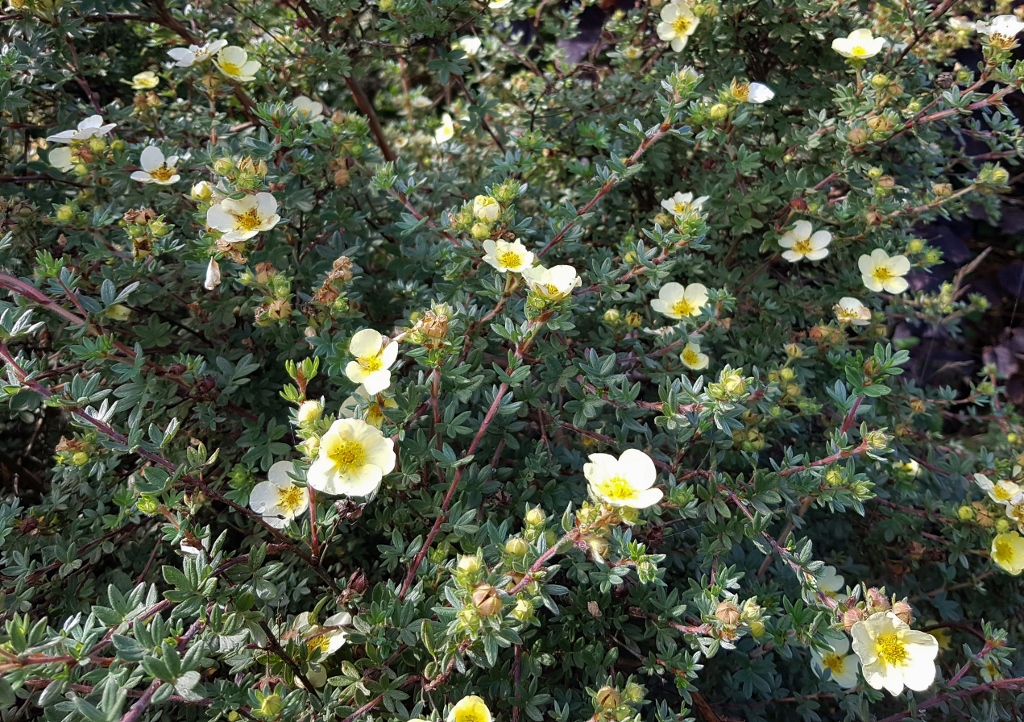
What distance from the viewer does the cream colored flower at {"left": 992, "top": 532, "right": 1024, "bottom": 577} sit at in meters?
1.53

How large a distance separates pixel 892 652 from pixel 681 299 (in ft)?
2.83

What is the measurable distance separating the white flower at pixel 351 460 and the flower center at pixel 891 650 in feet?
2.82

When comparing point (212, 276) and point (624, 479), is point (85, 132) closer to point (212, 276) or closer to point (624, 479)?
point (212, 276)

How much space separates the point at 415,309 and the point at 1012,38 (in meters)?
1.50

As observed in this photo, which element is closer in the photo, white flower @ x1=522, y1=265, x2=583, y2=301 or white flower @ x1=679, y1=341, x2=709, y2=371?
white flower @ x1=522, y1=265, x2=583, y2=301

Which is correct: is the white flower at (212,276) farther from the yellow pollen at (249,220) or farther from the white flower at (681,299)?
the white flower at (681,299)

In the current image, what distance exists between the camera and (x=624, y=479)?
3.81ft

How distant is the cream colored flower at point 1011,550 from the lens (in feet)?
5.02

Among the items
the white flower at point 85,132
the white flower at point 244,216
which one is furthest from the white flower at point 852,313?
the white flower at point 85,132

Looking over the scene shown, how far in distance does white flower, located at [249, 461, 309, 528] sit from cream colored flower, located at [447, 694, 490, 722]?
49cm

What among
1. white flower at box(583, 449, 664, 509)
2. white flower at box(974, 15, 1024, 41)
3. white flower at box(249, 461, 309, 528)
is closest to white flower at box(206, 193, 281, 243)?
white flower at box(249, 461, 309, 528)

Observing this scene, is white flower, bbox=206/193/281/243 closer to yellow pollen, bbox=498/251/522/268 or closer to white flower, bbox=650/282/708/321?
yellow pollen, bbox=498/251/522/268

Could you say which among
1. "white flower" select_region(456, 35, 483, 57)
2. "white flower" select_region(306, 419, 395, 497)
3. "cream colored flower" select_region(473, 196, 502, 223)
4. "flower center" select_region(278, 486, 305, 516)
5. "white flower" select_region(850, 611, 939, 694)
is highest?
"cream colored flower" select_region(473, 196, 502, 223)

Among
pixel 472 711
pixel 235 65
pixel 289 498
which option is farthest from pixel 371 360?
pixel 235 65
